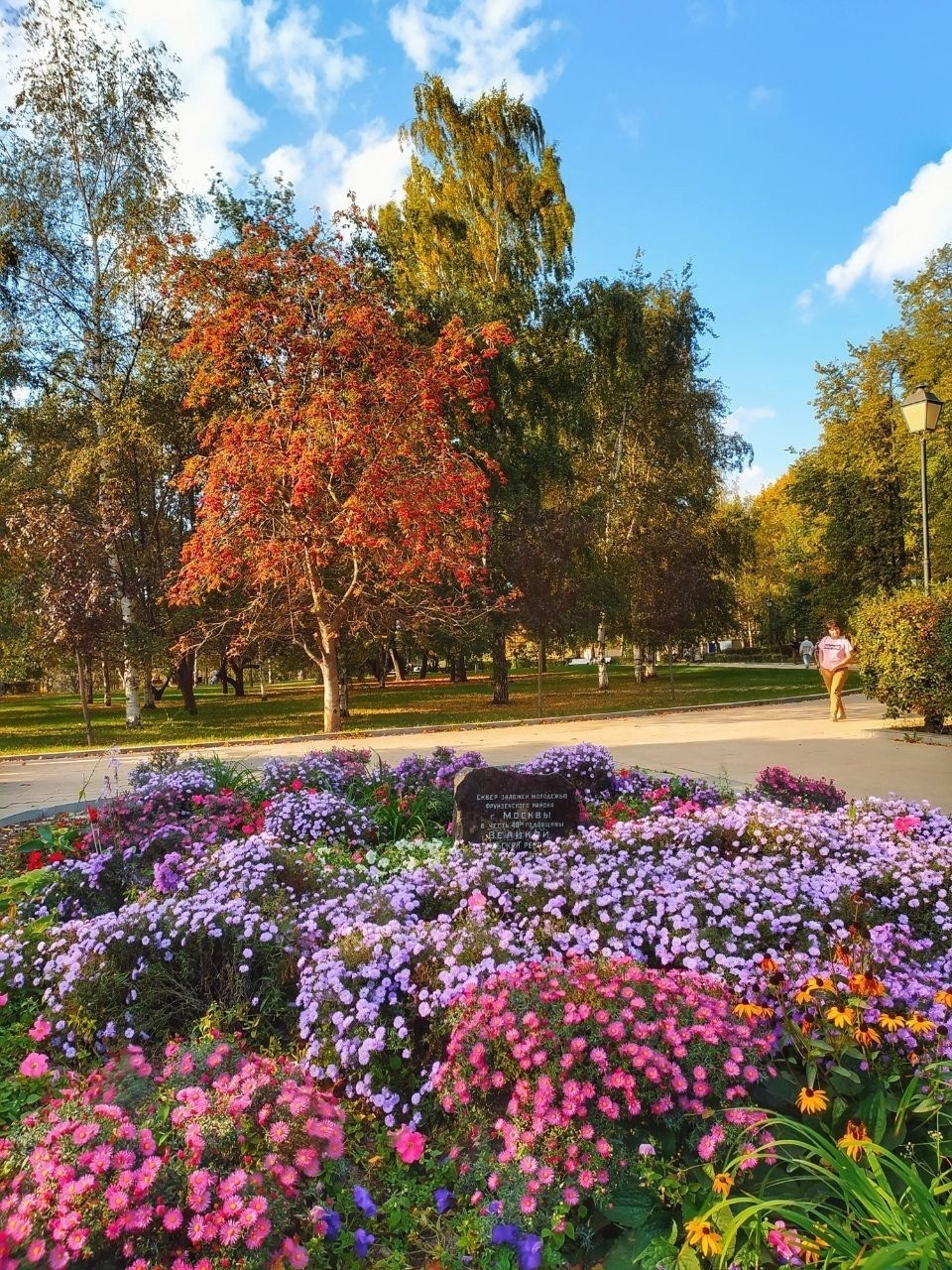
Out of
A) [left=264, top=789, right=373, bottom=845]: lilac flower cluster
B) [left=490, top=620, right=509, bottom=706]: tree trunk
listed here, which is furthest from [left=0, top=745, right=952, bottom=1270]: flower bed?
[left=490, top=620, right=509, bottom=706]: tree trunk

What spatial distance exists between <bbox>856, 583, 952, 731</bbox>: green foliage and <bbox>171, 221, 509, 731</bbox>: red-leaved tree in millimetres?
6792

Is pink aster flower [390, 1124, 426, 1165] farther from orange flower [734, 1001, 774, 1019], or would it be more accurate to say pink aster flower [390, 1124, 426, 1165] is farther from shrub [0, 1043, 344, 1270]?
orange flower [734, 1001, 774, 1019]

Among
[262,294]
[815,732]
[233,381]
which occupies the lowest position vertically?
[815,732]

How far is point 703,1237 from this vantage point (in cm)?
175

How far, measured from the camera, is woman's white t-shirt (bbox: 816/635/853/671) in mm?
13664

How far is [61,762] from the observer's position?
456 inches

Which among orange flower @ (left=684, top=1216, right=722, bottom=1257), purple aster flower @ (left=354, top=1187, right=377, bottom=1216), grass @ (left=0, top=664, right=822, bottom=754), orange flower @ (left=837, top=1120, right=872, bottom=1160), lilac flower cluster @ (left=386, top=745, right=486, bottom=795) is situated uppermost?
lilac flower cluster @ (left=386, top=745, right=486, bottom=795)

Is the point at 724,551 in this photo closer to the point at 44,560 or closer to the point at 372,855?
the point at 44,560

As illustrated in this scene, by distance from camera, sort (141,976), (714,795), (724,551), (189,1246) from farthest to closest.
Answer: (724,551)
(714,795)
(141,976)
(189,1246)

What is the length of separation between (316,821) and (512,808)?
1.38 m

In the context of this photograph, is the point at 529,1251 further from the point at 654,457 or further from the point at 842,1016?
the point at 654,457

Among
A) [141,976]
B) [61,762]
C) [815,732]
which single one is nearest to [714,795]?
[141,976]

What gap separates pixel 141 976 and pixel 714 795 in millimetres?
Result: 4285

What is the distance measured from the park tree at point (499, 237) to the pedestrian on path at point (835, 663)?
766 centimetres
